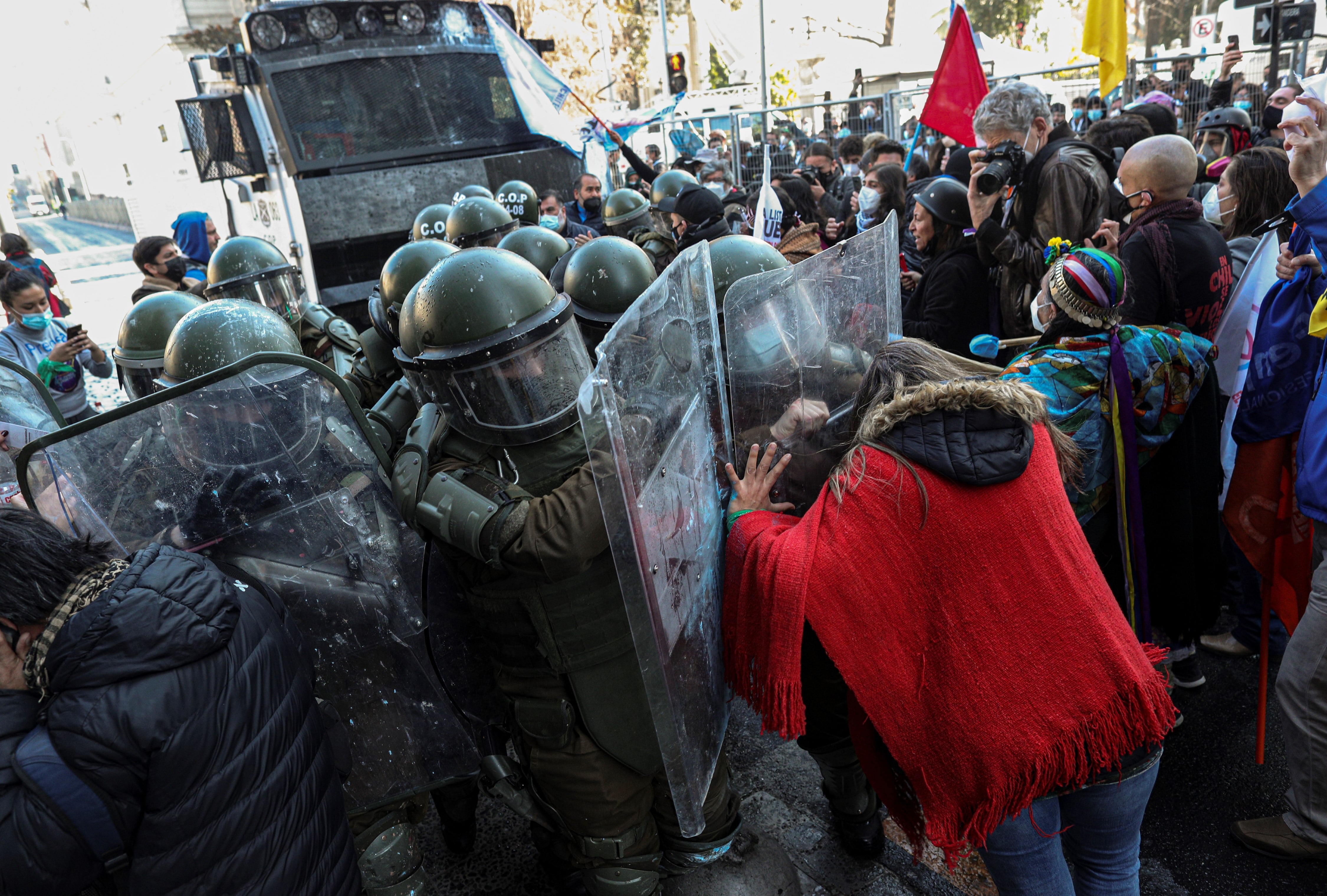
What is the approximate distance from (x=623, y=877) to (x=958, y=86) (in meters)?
5.63

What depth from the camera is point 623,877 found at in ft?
7.01

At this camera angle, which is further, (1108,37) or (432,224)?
(1108,37)

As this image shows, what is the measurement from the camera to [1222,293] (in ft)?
10.3

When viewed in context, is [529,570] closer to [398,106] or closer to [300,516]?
[300,516]

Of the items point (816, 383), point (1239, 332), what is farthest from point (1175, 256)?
point (816, 383)

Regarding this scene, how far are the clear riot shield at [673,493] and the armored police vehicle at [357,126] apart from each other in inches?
294

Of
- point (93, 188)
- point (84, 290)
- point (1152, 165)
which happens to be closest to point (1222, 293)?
point (1152, 165)

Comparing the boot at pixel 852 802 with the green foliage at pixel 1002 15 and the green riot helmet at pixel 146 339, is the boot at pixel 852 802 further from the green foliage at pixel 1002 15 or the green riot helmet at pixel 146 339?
the green foliage at pixel 1002 15

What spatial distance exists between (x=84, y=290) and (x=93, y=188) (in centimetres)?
3152

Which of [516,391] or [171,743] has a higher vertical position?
[516,391]

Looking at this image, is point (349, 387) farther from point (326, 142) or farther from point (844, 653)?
point (326, 142)

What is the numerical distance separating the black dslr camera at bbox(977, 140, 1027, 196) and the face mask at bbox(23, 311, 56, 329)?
5.04m

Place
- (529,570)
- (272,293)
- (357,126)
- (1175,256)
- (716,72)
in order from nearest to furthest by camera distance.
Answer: (529,570), (1175,256), (272,293), (357,126), (716,72)

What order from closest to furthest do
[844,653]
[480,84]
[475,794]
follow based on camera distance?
1. [844,653]
2. [475,794]
3. [480,84]
